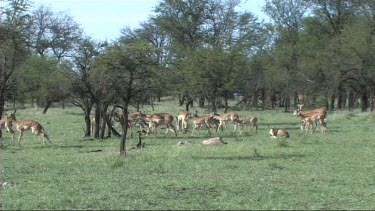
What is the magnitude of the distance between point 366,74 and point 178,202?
4198 centimetres

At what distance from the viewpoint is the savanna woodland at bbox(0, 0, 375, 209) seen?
11477mm

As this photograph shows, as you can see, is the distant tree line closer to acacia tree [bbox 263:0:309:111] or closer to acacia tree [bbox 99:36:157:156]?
acacia tree [bbox 263:0:309:111]

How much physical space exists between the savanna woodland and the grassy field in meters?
0.07

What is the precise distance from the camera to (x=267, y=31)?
63656 millimetres

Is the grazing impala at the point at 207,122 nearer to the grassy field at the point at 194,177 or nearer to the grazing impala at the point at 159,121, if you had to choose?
the grazing impala at the point at 159,121

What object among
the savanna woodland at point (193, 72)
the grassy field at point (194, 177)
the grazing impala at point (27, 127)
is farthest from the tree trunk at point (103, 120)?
the grassy field at point (194, 177)

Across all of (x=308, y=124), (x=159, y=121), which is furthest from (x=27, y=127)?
(x=308, y=124)

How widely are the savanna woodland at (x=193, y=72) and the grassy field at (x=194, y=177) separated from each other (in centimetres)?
7

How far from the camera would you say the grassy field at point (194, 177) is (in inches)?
376

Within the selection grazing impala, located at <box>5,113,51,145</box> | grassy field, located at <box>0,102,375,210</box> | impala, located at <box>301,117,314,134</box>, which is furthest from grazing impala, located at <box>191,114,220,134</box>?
grazing impala, located at <box>5,113,51,145</box>

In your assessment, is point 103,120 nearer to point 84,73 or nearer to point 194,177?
point 84,73

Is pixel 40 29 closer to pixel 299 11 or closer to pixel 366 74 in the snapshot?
pixel 299 11

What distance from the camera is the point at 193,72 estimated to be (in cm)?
4622

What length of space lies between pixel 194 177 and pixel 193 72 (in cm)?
3376
